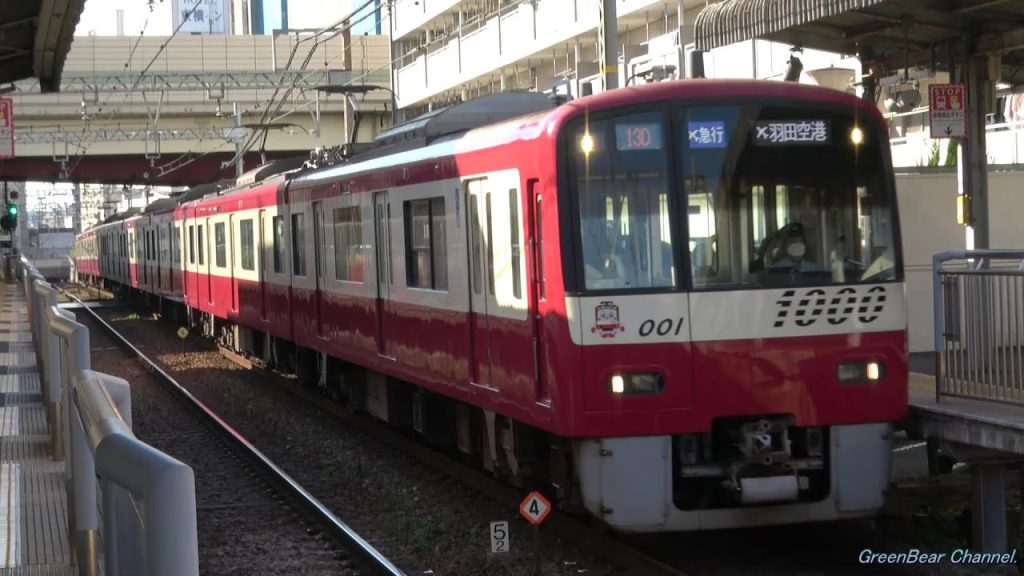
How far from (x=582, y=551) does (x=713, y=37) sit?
5.78 m

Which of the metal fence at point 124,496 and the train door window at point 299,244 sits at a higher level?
the train door window at point 299,244

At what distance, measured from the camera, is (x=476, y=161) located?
9.56m

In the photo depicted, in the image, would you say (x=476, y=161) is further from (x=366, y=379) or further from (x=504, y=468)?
(x=366, y=379)

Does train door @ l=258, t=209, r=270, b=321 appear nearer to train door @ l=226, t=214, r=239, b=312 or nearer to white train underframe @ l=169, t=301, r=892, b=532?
train door @ l=226, t=214, r=239, b=312

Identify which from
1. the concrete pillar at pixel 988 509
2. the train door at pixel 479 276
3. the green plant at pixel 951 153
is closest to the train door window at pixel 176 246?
the green plant at pixel 951 153

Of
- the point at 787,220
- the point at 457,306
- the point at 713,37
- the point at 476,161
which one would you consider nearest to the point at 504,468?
the point at 457,306

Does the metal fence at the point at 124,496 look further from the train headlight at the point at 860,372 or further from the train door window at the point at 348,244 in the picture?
the train door window at the point at 348,244

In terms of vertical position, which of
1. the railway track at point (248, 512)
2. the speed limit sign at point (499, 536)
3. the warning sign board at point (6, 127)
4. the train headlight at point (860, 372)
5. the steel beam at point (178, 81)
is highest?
the steel beam at point (178, 81)

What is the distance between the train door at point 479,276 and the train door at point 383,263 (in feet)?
7.72

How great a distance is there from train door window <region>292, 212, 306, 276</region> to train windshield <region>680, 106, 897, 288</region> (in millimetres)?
8804

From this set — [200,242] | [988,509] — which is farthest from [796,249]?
[200,242]

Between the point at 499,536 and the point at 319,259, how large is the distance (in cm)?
764

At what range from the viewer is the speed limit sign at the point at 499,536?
828 cm

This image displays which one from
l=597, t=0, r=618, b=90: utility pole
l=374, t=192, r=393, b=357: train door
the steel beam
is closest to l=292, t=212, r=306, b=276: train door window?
l=374, t=192, r=393, b=357: train door
